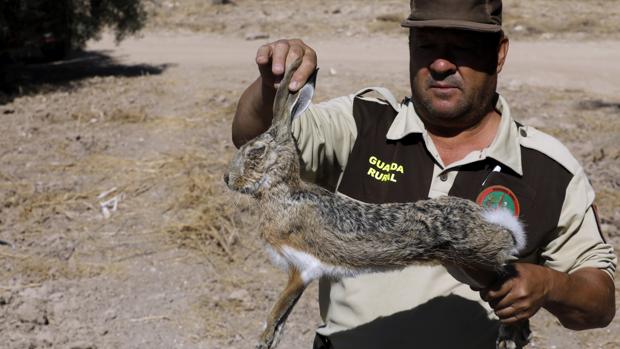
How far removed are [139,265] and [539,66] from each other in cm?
988

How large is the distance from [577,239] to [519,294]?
0.64 m

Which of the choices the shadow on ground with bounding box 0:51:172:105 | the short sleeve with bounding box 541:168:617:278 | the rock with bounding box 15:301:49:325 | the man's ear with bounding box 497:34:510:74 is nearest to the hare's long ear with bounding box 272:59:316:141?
the man's ear with bounding box 497:34:510:74

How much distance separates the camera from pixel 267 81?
282 cm

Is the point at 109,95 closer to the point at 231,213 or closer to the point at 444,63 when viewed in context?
the point at 231,213

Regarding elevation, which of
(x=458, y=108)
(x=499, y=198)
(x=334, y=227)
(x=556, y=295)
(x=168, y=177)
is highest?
(x=458, y=108)

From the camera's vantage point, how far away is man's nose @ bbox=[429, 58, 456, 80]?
9.59 ft

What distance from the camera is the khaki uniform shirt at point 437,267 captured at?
2.94m

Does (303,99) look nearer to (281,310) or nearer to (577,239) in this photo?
(281,310)

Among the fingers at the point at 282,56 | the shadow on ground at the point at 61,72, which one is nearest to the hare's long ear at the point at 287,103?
the fingers at the point at 282,56

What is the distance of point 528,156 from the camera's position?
3.05 m

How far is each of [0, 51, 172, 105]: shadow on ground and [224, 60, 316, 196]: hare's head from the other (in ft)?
35.6

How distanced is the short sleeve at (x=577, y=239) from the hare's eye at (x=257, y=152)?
1.28m

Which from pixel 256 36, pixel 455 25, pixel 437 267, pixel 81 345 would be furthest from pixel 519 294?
pixel 256 36

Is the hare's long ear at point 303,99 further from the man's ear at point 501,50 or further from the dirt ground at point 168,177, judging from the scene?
the man's ear at point 501,50
